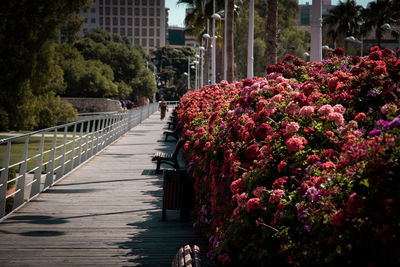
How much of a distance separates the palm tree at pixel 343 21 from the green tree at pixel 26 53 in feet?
137

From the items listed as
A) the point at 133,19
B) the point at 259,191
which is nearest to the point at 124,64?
the point at 259,191

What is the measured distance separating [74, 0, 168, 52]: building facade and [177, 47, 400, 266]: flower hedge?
598 feet

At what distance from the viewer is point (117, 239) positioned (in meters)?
6.82

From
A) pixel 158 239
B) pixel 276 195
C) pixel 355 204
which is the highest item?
pixel 355 204

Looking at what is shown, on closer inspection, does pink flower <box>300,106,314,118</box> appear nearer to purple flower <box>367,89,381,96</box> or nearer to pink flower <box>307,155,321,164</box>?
purple flower <box>367,89,381,96</box>

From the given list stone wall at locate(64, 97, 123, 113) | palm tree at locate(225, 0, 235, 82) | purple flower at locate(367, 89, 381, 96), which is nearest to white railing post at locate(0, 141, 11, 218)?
purple flower at locate(367, 89, 381, 96)

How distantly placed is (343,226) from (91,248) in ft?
14.2

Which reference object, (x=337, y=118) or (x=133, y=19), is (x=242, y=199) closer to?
(x=337, y=118)

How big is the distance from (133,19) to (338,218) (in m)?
188

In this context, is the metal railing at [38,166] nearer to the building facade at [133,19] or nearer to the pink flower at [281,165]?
the pink flower at [281,165]

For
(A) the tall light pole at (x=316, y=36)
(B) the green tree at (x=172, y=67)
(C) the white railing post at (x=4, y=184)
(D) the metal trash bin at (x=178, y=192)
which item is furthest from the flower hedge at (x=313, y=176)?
(B) the green tree at (x=172, y=67)

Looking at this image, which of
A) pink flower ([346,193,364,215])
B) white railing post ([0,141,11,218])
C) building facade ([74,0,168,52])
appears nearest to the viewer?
pink flower ([346,193,364,215])

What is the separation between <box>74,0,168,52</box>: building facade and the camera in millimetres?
184500

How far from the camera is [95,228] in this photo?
24.3 ft
